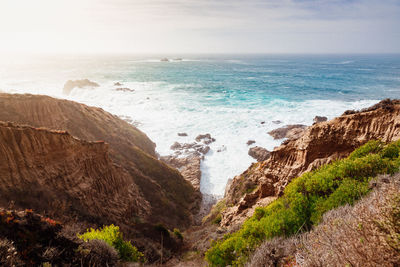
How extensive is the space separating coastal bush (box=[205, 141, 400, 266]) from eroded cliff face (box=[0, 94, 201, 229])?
30.4 ft

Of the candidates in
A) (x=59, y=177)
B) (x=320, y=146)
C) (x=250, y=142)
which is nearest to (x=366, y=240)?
(x=320, y=146)

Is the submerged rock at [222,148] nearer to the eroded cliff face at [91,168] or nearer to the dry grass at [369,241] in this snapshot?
the eroded cliff face at [91,168]

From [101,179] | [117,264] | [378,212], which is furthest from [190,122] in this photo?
[378,212]

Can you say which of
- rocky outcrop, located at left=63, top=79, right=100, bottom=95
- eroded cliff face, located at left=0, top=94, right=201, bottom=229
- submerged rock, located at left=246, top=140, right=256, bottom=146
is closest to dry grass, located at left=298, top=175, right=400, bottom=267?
eroded cliff face, located at left=0, top=94, right=201, bottom=229

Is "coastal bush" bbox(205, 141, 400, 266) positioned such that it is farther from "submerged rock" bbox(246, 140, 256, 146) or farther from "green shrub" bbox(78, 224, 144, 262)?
"submerged rock" bbox(246, 140, 256, 146)

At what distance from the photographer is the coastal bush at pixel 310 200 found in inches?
281

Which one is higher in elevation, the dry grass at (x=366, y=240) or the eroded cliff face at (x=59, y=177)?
the dry grass at (x=366, y=240)

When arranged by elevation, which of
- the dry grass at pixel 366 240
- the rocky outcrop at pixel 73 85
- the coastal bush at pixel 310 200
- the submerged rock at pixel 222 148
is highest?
the rocky outcrop at pixel 73 85

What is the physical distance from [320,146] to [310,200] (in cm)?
534

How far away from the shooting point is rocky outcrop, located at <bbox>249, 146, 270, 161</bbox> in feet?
93.5

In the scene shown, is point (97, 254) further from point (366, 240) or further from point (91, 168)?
point (91, 168)

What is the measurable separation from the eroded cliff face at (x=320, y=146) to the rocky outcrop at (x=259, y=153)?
1440 cm

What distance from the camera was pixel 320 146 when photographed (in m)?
12.1

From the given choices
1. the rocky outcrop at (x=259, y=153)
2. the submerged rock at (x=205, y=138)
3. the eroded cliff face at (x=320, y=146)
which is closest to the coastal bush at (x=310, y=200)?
the eroded cliff face at (x=320, y=146)
